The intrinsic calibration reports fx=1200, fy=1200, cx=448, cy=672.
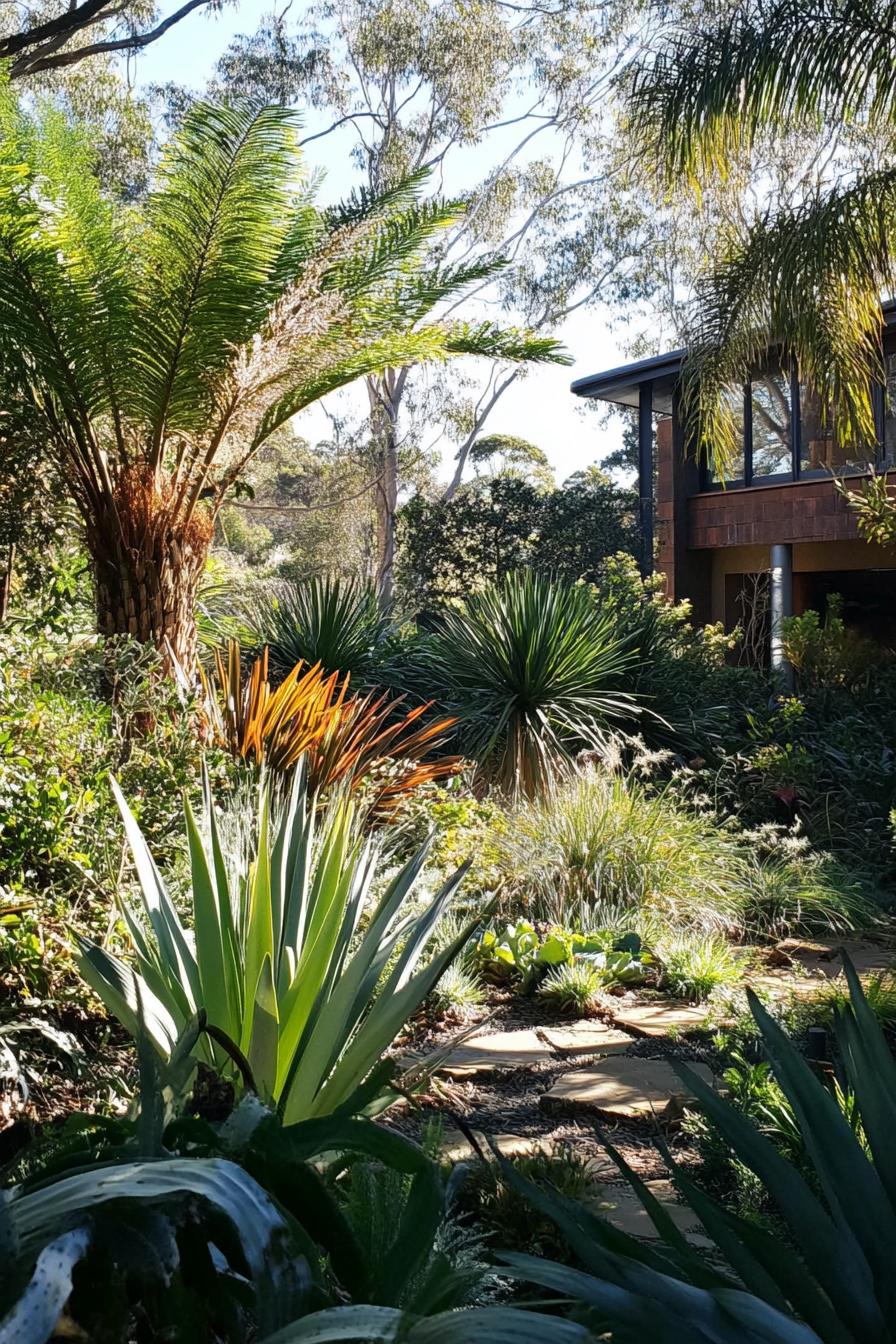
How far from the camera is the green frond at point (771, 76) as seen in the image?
308 inches

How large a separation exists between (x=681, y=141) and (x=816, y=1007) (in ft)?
19.7

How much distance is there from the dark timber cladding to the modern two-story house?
2 centimetres

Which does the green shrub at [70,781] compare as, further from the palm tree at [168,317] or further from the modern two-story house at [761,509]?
the modern two-story house at [761,509]

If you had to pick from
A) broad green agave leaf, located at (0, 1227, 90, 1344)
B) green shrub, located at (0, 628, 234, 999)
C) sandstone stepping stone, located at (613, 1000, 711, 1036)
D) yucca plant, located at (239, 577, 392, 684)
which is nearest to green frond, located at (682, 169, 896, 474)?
yucca plant, located at (239, 577, 392, 684)

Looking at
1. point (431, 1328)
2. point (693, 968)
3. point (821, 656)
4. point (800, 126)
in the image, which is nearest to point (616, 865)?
point (693, 968)

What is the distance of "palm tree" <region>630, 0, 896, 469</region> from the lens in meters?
7.91

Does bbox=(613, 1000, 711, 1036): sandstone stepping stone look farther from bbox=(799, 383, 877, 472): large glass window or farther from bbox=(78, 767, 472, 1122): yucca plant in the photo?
bbox=(799, 383, 877, 472): large glass window

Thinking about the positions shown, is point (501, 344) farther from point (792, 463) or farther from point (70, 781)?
point (792, 463)

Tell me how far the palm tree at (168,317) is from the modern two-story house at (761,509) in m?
10.8

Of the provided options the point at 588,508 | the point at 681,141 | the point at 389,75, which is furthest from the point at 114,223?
the point at 389,75

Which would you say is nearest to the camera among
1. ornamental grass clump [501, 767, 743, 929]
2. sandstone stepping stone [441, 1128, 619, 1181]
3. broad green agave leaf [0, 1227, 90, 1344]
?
broad green agave leaf [0, 1227, 90, 1344]

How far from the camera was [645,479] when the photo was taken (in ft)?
64.3

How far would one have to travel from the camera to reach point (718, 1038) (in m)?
4.40

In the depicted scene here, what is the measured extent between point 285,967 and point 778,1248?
2.12m
